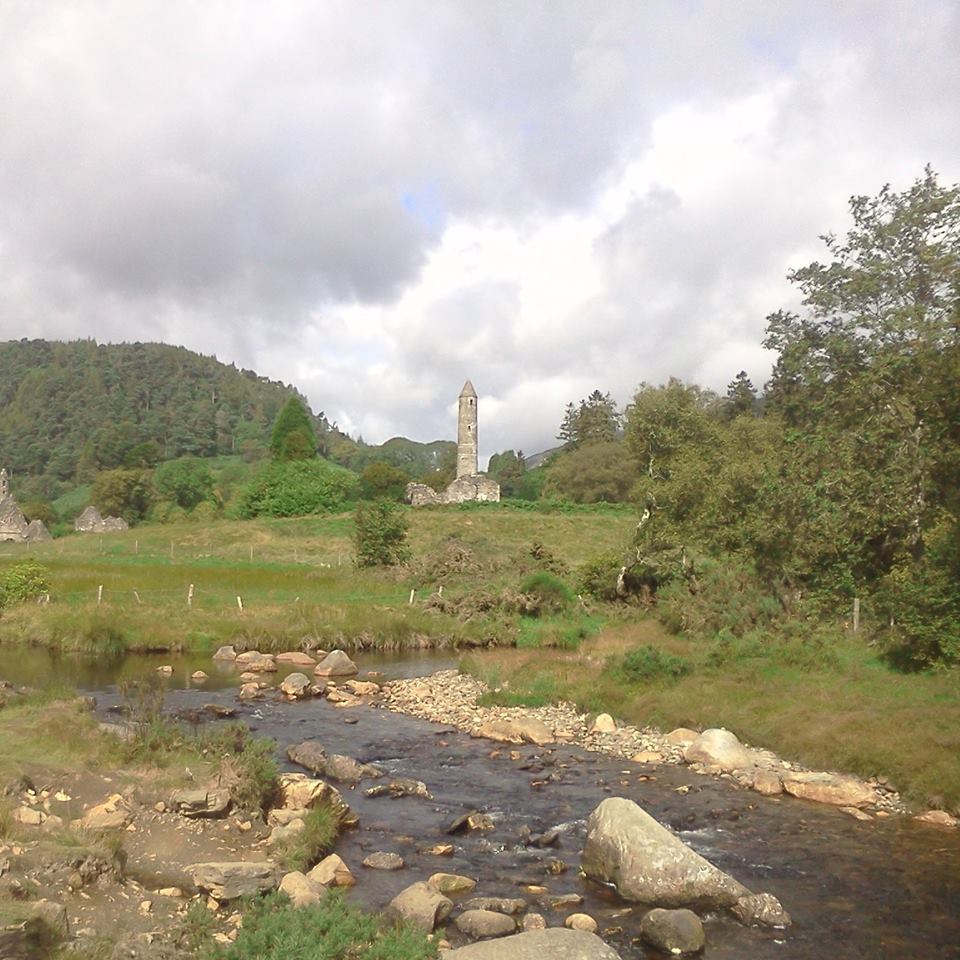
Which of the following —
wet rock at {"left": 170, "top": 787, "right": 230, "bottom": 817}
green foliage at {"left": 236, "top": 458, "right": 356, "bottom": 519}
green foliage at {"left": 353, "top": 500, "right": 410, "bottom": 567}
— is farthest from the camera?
green foliage at {"left": 236, "top": 458, "right": 356, "bottom": 519}

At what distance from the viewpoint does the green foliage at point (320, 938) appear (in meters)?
8.05

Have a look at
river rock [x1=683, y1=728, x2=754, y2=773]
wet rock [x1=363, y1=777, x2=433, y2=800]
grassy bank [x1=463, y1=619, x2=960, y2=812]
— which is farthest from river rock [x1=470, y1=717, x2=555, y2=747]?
wet rock [x1=363, y1=777, x2=433, y2=800]

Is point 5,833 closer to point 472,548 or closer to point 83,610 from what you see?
point 83,610

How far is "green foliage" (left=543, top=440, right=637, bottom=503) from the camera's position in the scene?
95812 millimetres

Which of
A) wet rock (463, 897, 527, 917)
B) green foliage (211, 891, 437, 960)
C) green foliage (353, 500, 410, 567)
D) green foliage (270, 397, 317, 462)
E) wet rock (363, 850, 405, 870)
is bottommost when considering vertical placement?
wet rock (363, 850, 405, 870)

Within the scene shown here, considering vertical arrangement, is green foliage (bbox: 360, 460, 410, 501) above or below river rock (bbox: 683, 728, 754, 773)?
above

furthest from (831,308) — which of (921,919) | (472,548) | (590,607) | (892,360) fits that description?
(921,919)

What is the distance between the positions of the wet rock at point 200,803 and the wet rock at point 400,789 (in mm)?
3788

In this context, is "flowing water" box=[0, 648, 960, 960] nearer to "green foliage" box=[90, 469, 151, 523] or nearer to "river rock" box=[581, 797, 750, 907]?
"river rock" box=[581, 797, 750, 907]

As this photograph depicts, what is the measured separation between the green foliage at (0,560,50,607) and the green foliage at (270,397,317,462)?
66.1 metres

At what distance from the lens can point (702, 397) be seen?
7225 centimetres

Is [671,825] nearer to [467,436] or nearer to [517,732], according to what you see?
[517,732]

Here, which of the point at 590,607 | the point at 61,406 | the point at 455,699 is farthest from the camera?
the point at 61,406

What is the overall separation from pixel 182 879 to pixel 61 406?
209639 mm
